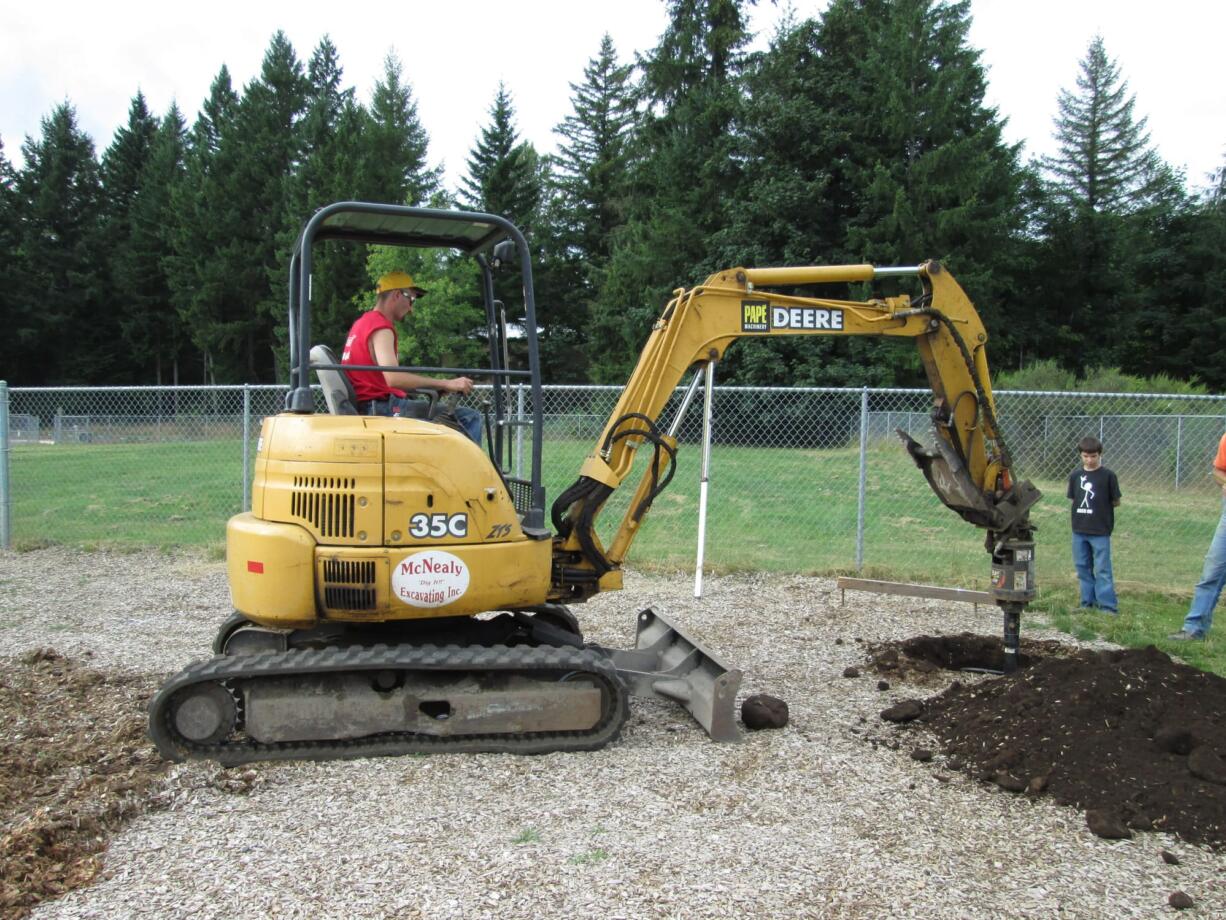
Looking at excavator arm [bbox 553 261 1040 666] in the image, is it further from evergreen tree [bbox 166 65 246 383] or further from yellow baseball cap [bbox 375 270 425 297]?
evergreen tree [bbox 166 65 246 383]

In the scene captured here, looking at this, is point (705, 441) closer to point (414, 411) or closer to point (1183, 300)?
point (414, 411)

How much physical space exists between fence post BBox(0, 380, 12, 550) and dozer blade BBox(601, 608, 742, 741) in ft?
28.1

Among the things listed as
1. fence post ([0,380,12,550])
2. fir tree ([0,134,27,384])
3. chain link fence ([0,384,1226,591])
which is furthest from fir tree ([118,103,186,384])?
fence post ([0,380,12,550])

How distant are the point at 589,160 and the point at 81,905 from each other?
4805cm

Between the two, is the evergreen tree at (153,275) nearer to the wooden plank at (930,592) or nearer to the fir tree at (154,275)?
the fir tree at (154,275)

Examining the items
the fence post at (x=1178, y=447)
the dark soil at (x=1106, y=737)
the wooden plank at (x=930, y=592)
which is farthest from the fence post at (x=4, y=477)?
the fence post at (x=1178, y=447)

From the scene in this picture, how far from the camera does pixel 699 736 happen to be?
5164 mm

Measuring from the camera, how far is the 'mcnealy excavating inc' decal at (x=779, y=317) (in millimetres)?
5828

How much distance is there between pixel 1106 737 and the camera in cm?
466

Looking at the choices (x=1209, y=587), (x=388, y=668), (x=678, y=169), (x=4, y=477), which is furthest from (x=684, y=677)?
(x=678, y=169)

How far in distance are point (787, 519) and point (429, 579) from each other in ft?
29.8

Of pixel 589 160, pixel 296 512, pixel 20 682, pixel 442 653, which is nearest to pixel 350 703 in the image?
pixel 442 653

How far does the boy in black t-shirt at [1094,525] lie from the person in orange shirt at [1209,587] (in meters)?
0.86

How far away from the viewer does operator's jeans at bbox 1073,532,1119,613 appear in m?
8.45
